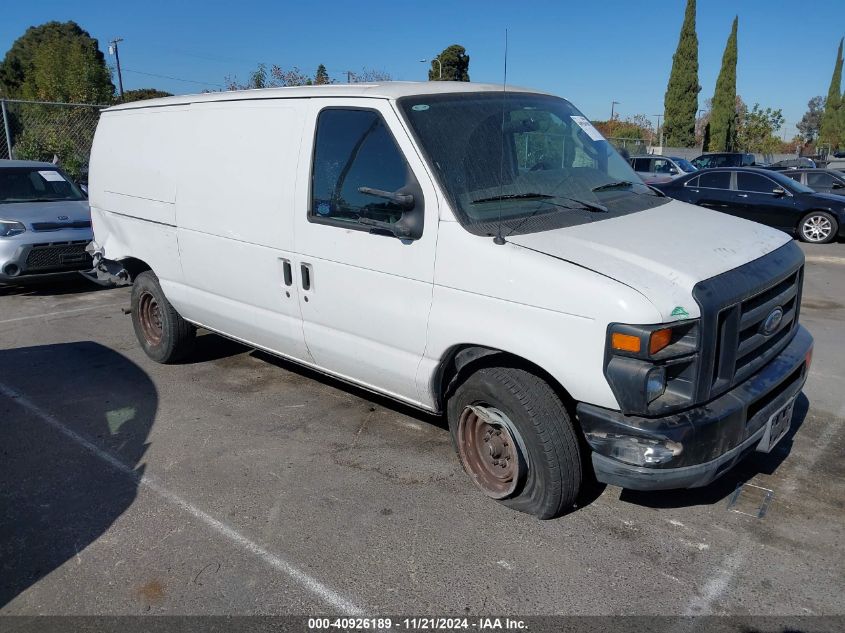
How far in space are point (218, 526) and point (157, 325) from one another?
299 centimetres

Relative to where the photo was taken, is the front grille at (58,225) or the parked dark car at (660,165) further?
the parked dark car at (660,165)

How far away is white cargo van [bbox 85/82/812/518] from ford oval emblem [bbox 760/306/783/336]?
11 millimetres

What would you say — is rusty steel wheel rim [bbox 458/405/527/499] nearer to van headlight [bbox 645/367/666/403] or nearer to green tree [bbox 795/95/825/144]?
van headlight [bbox 645/367/666/403]

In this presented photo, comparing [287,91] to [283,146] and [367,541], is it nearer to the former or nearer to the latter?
[283,146]

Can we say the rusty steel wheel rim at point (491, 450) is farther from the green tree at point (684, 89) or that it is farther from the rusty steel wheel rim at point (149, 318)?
the green tree at point (684, 89)

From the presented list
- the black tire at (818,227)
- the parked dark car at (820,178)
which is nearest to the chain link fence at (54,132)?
the black tire at (818,227)

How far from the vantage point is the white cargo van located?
302 centimetres

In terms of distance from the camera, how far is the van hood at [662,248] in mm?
2994

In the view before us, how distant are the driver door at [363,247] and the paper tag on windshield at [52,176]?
7.23 metres

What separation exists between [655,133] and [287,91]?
51.9 m

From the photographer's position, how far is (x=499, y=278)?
10.9 feet

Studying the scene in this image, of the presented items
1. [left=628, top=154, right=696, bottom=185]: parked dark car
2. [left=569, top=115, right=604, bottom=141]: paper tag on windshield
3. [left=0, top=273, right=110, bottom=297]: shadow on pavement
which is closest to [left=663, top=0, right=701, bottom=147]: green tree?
[left=628, top=154, right=696, bottom=185]: parked dark car

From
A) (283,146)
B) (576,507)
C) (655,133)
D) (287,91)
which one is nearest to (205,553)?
(576,507)

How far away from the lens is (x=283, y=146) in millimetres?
4371
